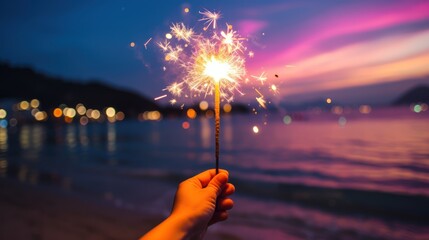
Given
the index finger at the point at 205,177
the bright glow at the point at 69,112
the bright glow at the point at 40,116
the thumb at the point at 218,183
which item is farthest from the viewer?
the bright glow at the point at 69,112

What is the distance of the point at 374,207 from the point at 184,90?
11876mm

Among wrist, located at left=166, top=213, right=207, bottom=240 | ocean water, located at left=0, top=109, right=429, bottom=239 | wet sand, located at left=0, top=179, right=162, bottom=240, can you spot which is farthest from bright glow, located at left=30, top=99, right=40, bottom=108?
wrist, located at left=166, top=213, right=207, bottom=240

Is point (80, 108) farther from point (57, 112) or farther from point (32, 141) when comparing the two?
point (32, 141)

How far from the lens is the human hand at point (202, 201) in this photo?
2.42 metres

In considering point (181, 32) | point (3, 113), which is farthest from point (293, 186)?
point (3, 113)

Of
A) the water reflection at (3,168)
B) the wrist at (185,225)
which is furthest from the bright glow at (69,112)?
the wrist at (185,225)

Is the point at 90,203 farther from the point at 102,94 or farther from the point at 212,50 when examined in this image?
the point at 102,94

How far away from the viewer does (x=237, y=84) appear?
317cm

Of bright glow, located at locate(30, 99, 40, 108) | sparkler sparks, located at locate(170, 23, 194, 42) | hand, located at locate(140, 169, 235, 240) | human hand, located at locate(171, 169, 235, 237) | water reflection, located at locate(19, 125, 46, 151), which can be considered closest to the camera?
hand, located at locate(140, 169, 235, 240)

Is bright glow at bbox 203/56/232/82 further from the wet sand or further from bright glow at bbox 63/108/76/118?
bright glow at bbox 63/108/76/118

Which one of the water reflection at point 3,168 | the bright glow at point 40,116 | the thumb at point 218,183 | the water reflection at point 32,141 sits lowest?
the water reflection at point 3,168

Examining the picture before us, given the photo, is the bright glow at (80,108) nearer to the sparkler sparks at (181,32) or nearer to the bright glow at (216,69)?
the sparkler sparks at (181,32)

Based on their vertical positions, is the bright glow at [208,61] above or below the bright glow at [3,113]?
below

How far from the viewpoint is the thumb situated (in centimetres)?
267
